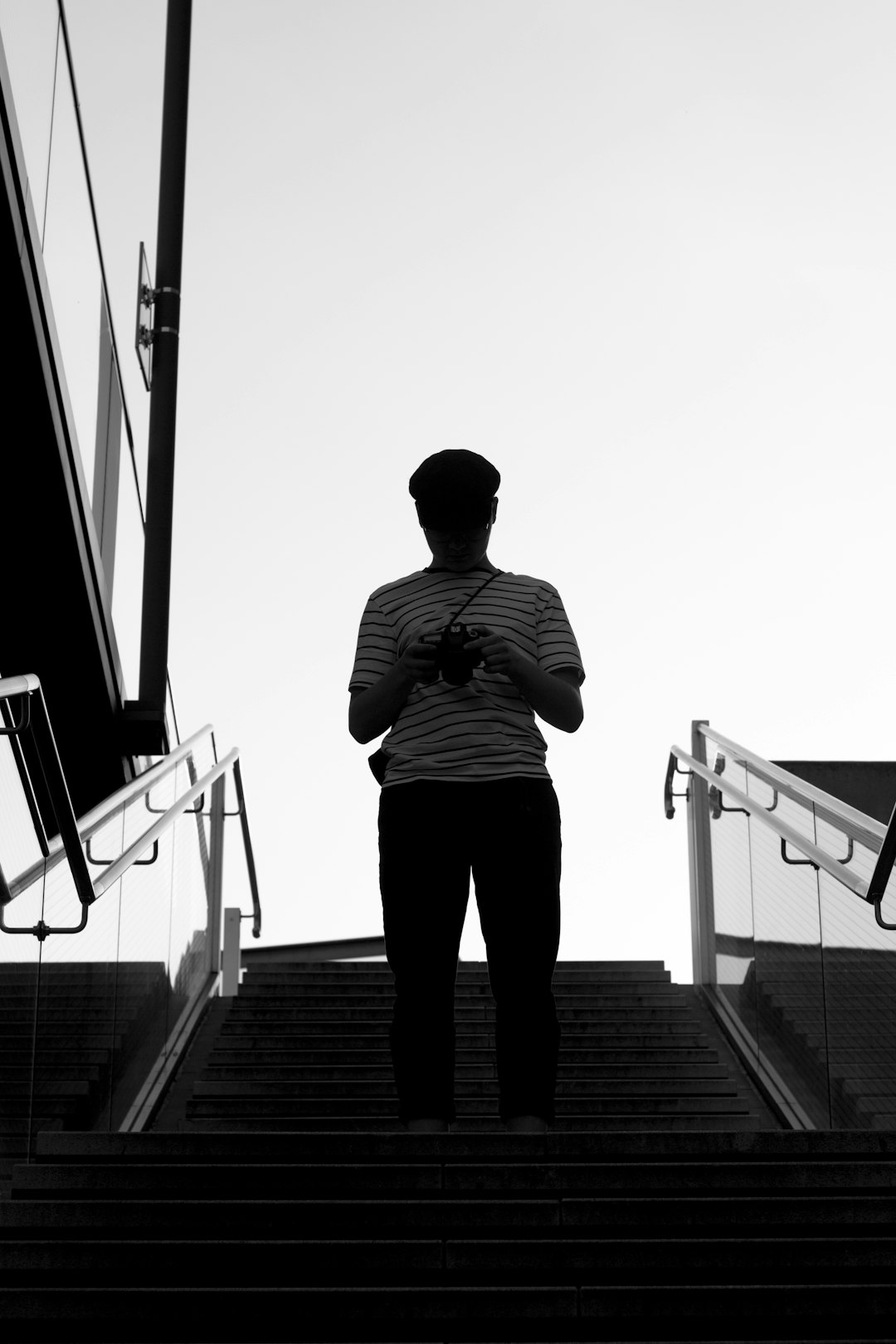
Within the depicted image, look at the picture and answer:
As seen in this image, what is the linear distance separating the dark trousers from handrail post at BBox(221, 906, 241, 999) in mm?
4631

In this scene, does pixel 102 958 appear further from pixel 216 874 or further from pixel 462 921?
pixel 216 874

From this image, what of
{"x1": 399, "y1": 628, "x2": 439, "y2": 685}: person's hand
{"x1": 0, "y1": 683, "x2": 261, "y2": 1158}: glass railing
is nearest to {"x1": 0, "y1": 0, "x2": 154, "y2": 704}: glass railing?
{"x1": 0, "y1": 683, "x2": 261, "y2": 1158}: glass railing

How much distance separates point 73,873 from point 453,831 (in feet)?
4.24

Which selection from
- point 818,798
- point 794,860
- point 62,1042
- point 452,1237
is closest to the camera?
point 452,1237

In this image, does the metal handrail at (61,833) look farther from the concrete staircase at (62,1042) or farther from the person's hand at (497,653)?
the person's hand at (497,653)

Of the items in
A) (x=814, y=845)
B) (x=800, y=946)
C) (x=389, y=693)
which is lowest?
(x=800, y=946)

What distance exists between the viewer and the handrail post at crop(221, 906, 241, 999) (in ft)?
25.9

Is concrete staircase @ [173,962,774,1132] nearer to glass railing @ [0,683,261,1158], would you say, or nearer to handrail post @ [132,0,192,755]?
glass railing @ [0,683,261,1158]

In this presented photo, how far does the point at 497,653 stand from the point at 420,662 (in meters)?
0.16

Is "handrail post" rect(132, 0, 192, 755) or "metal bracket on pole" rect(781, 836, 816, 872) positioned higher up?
"handrail post" rect(132, 0, 192, 755)

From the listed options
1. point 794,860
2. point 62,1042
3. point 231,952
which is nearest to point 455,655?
point 62,1042

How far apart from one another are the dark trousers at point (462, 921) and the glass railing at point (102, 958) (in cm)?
98

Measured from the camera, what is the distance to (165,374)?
7.58 metres

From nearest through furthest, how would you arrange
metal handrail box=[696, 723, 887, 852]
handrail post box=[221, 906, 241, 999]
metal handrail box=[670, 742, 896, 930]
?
metal handrail box=[670, 742, 896, 930], metal handrail box=[696, 723, 887, 852], handrail post box=[221, 906, 241, 999]
